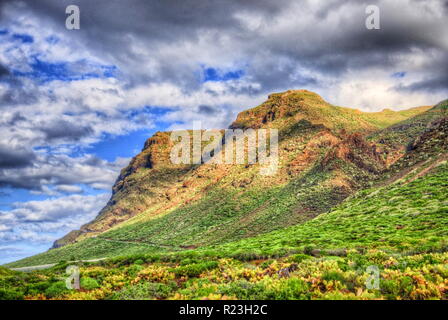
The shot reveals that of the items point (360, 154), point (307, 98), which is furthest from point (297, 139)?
point (307, 98)

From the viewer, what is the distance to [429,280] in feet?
32.3

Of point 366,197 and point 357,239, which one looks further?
point 366,197

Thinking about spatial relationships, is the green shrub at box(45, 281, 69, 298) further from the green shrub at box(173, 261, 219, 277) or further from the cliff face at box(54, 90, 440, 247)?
the cliff face at box(54, 90, 440, 247)

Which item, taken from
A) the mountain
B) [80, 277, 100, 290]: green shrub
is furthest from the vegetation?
the mountain

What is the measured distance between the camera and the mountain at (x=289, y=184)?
163 feet

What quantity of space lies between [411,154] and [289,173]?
33.0 meters

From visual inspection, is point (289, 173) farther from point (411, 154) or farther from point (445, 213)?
point (445, 213)

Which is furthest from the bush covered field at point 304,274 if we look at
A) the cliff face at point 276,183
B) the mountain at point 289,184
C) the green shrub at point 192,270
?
the cliff face at point 276,183

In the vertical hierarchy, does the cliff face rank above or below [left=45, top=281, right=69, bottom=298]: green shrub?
above

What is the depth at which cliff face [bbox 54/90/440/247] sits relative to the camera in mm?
60812

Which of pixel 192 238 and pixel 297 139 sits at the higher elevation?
pixel 297 139

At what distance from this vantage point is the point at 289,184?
74750 millimetres

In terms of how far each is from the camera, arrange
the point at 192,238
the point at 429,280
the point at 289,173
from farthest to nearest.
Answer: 1. the point at 289,173
2. the point at 192,238
3. the point at 429,280

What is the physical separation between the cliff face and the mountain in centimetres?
30
